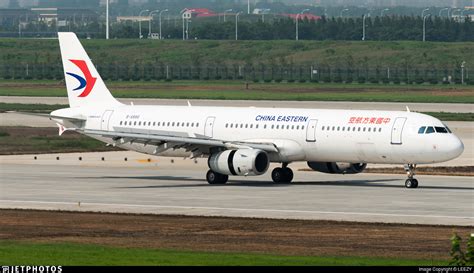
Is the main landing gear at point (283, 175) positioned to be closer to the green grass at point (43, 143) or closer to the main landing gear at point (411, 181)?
the main landing gear at point (411, 181)

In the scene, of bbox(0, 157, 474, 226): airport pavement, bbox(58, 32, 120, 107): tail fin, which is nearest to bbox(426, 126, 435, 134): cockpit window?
bbox(0, 157, 474, 226): airport pavement

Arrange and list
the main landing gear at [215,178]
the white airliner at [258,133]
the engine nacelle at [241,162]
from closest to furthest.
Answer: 1. the white airliner at [258,133]
2. the engine nacelle at [241,162]
3. the main landing gear at [215,178]

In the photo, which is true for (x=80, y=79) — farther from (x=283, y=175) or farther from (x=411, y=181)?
(x=411, y=181)

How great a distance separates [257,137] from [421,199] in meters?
11.2

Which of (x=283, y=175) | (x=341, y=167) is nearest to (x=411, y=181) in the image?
(x=341, y=167)

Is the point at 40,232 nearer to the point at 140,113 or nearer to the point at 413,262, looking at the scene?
the point at 413,262

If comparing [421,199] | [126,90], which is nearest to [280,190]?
[421,199]

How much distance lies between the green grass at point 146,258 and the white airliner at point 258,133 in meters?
23.3

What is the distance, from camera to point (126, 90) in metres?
151

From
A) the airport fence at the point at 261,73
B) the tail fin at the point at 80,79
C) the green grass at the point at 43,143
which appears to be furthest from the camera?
the airport fence at the point at 261,73

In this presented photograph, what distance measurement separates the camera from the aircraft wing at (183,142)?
59.9 m

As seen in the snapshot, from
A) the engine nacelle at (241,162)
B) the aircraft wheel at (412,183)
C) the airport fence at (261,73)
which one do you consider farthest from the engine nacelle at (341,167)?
the airport fence at (261,73)

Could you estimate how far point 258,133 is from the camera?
200 ft

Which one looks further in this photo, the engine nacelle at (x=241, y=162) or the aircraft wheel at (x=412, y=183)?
the engine nacelle at (x=241, y=162)
